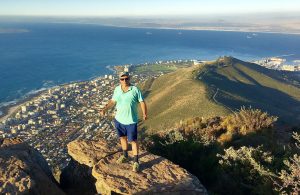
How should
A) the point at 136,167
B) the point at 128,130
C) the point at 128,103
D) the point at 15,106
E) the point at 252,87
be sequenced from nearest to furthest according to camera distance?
1. the point at 136,167
2. the point at 128,103
3. the point at 128,130
4. the point at 15,106
5. the point at 252,87

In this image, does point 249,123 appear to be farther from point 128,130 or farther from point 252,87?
point 252,87

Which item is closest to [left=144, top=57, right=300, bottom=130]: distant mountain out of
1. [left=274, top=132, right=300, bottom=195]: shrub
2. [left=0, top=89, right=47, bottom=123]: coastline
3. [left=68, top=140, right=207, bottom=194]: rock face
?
[left=0, top=89, right=47, bottom=123]: coastline

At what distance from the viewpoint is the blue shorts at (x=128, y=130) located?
8570 millimetres

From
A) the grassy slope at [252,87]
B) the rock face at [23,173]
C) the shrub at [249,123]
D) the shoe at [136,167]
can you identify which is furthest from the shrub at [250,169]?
the grassy slope at [252,87]

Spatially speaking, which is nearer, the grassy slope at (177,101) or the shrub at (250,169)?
the shrub at (250,169)

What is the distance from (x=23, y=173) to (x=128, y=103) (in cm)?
275

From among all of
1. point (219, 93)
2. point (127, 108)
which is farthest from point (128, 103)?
point (219, 93)

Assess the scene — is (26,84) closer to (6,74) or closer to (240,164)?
(6,74)

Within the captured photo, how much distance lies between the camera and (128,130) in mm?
8617

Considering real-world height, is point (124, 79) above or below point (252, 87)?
above

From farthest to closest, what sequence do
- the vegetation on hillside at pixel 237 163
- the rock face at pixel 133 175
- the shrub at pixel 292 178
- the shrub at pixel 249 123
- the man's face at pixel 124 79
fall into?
the shrub at pixel 249 123 → the vegetation on hillside at pixel 237 163 → the man's face at pixel 124 79 → the rock face at pixel 133 175 → the shrub at pixel 292 178

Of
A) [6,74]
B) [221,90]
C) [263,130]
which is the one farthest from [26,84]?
[263,130]

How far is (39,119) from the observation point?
64000mm

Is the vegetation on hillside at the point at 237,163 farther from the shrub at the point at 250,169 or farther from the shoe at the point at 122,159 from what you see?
the shoe at the point at 122,159
